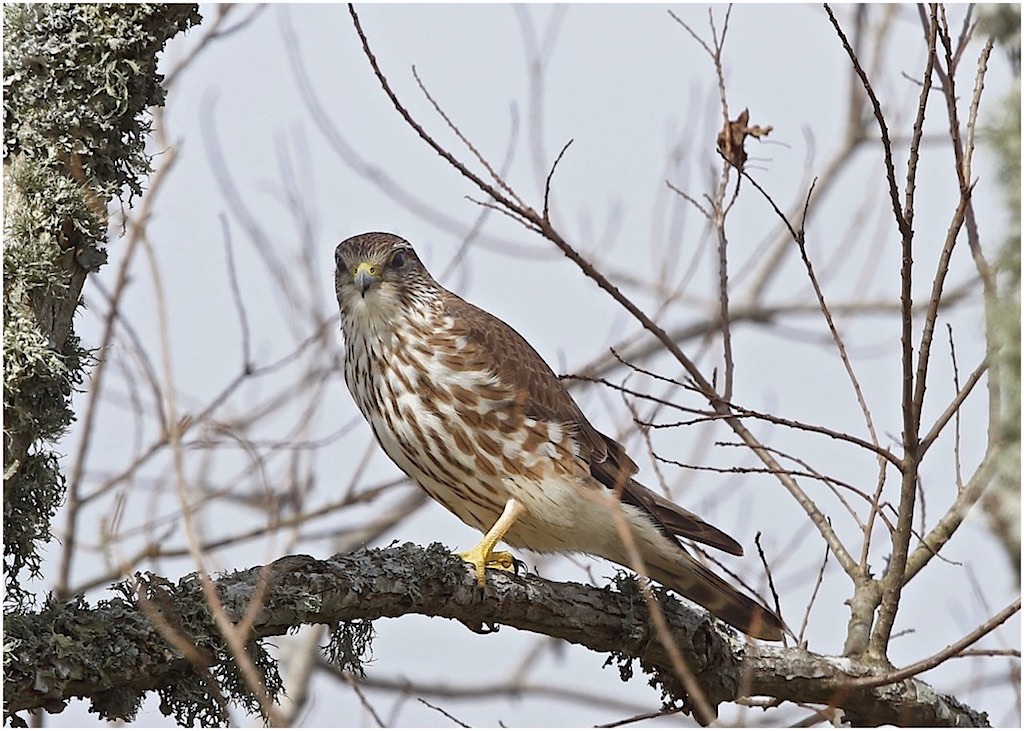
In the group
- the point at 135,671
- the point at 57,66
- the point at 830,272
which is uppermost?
the point at 830,272

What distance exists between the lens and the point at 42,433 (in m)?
2.57

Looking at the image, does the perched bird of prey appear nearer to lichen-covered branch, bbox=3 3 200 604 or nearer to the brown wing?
the brown wing

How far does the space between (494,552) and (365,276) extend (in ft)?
3.40

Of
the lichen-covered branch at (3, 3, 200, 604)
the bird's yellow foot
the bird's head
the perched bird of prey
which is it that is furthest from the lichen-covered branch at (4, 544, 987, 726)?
the bird's head

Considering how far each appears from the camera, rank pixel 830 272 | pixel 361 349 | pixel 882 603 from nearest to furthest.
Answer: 1. pixel 882 603
2. pixel 361 349
3. pixel 830 272

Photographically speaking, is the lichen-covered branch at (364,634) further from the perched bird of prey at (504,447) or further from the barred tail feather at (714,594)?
the perched bird of prey at (504,447)

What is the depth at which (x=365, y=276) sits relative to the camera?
4098mm

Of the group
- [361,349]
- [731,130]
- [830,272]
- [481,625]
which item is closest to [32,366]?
[481,625]

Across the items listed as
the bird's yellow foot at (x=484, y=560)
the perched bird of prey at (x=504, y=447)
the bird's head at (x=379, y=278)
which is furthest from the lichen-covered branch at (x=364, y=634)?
the bird's head at (x=379, y=278)

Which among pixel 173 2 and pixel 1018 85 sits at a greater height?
pixel 173 2

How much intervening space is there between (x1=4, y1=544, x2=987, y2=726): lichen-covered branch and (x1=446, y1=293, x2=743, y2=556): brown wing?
46 cm

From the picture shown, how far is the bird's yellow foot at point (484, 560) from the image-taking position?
3156 mm

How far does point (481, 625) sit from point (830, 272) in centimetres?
425

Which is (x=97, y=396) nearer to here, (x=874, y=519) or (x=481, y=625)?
(x=481, y=625)
